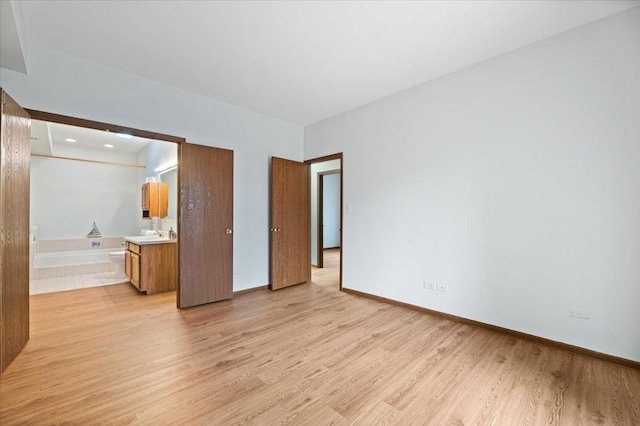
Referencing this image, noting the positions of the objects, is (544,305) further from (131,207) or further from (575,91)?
(131,207)

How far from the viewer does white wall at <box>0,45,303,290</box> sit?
2.57 m

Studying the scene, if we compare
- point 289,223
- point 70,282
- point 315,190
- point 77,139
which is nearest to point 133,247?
point 70,282

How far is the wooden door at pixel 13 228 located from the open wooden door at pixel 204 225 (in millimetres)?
1335


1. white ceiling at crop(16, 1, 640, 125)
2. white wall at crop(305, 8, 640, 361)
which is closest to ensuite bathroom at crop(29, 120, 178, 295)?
white ceiling at crop(16, 1, 640, 125)

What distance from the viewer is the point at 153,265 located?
4109 millimetres

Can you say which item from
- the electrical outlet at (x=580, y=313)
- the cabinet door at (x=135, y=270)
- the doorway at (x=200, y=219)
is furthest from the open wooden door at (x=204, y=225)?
the electrical outlet at (x=580, y=313)

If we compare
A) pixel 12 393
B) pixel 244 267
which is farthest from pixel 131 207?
pixel 12 393

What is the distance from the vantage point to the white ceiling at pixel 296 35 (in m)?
2.07

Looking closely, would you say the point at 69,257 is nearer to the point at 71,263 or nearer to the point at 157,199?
the point at 71,263

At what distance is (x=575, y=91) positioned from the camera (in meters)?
2.32

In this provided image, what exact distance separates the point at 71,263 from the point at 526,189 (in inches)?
332

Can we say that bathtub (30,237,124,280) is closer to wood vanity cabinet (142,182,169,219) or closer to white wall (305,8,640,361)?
wood vanity cabinet (142,182,169,219)

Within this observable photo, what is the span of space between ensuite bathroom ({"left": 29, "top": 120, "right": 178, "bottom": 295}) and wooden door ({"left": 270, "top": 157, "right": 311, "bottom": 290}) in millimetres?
1945

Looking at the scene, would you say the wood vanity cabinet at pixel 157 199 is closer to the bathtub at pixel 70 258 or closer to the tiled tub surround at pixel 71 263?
the tiled tub surround at pixel 71 263
